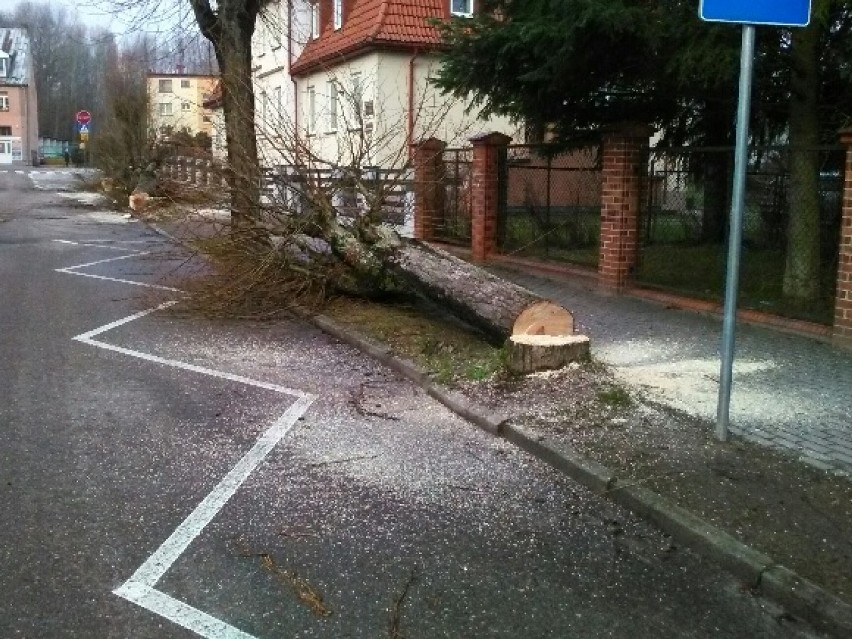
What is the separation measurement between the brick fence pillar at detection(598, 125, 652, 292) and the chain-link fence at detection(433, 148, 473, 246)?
4.23 m

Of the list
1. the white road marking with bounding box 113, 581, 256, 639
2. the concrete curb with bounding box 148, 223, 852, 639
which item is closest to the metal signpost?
the concrete curb with bounding box 148, 223, 852, 639

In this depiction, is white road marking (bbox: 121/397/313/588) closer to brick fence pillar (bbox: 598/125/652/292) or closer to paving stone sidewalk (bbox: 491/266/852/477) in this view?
paving stone sidewalk (bbox: 491/266/852/477)

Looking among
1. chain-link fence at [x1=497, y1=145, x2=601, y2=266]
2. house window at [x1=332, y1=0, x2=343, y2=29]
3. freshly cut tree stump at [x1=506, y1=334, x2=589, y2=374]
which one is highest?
house window at [x1=332, y1=0, x2=343, y2=29]

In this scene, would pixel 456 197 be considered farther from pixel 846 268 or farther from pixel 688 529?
pixel 688 529

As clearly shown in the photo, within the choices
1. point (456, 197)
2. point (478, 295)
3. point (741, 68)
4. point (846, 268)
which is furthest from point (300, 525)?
point (456, 197)

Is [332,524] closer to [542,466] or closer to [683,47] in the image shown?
[542,466]

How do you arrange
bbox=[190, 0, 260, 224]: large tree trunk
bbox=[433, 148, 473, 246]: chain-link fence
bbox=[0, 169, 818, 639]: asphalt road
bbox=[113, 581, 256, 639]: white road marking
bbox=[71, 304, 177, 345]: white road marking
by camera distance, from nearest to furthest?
1. bbox=[113, 581, 256, 639]: white road marking
2. bbox=[0, 169, 818, 639]: asphalt road
3. bbox=[71, 304, 177, 345]: white road marking
4. bbox=[190, 0, 260, 224]: large tree trunk
5. bbox=[433, 148, 473, 246]: chain-link fence

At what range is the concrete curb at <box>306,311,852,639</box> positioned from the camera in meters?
3.88

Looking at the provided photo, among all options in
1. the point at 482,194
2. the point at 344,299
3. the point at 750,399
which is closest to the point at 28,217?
the point at 482,194

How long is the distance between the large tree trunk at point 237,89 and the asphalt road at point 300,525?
3.11 metres


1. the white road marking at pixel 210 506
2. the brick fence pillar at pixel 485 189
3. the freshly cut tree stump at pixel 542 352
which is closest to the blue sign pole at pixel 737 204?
the freshly cut tree stump at pixel 542 352

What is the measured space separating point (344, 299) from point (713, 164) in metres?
4.93

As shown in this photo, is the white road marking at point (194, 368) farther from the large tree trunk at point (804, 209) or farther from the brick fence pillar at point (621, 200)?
the large tree trunk at point (804, 209)

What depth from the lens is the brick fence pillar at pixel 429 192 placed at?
15336 mm
